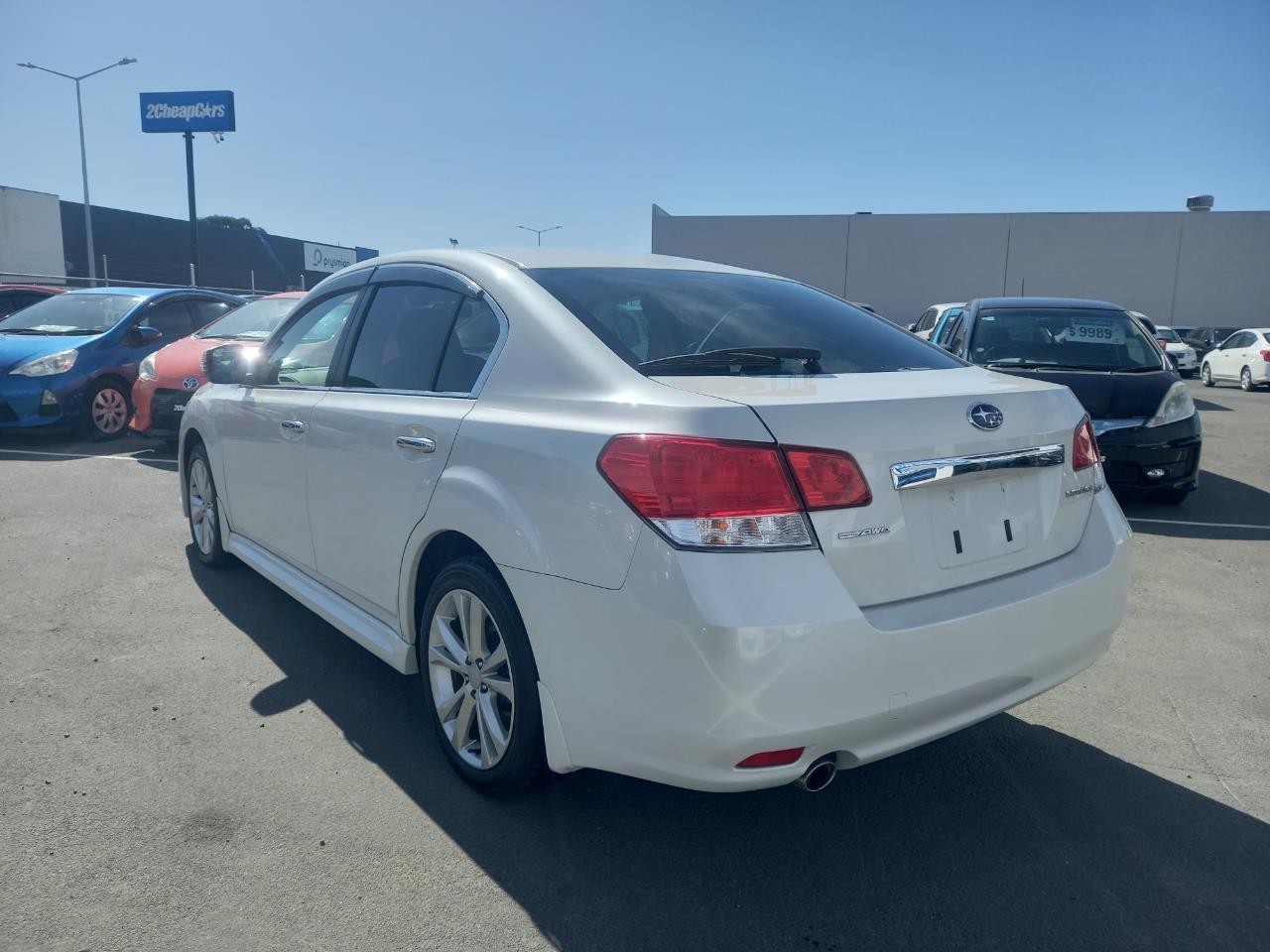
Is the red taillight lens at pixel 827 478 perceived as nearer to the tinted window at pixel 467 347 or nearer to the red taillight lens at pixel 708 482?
the red taillight lens at pixel 708 482

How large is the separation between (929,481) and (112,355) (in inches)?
400

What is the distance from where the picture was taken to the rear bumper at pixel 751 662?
6.89 ft

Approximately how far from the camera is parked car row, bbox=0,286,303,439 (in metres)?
8.95

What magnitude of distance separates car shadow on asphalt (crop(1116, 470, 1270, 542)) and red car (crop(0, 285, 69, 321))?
13.5 meters

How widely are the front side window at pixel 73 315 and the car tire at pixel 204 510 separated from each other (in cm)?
619

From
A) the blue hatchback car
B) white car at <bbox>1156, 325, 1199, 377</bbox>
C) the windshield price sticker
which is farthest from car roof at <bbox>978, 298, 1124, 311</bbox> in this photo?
white car at <bbox>1156, 325, 1199, 377</bbox>

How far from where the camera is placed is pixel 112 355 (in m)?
10.2

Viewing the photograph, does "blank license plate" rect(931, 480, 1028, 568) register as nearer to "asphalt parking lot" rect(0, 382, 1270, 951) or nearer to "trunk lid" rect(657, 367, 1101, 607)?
"trunk lid" rect(657, 367, 1101, 607)

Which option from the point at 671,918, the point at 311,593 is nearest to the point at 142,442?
the point at 311,593

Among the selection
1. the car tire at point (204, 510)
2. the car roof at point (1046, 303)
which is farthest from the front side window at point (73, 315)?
the car roof at point (1046, 303)

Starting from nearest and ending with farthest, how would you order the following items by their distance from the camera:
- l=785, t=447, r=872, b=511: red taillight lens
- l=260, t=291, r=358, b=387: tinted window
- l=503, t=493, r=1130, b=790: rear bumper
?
1. l=503, t=493, r=1130, b=790: rear bumper
2. l=785, t=447, r=872, b=511: red taillight lens
3. l=260, t=291, r=358, b=387: tinted window

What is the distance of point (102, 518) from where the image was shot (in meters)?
6.50

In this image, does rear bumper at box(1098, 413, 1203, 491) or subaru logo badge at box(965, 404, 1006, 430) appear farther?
rear bumper at box(1098, 413, 1203, 491)

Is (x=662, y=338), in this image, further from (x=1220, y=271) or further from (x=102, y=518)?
(x=1220, y=271)
